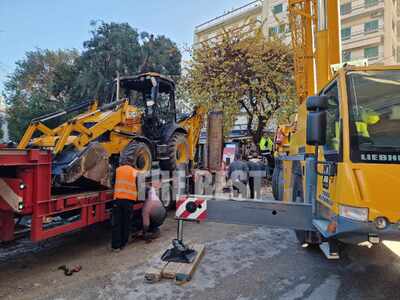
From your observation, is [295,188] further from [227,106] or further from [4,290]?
[227,106]

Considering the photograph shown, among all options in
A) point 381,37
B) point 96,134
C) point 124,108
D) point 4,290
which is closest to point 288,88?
point 124,108

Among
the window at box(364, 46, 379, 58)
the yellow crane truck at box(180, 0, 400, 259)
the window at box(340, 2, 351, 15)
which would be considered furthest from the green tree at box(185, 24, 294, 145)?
the window at box(340, 2, 351, 15)

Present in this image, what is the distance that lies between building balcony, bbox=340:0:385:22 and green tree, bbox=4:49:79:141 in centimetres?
2524

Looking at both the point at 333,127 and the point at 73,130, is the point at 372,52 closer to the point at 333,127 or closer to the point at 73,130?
the point at 333,127

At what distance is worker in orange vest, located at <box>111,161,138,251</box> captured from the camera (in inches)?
194

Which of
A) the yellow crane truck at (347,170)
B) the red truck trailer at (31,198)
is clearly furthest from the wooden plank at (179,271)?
the red truck trailer at (31,198)

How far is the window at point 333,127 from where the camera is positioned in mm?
3164

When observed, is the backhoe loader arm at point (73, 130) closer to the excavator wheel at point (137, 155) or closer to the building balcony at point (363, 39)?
the excavator wheel at point (137, 155)

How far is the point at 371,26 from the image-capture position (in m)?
29.0

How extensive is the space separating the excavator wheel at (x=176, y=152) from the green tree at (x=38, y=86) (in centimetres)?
1449

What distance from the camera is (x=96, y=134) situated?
5.35m

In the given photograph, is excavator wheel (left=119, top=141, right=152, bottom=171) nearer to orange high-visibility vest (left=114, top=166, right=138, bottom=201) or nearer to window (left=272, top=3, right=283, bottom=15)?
orange high-visibility vest (left=114, top=166, right=138, bottom=201)

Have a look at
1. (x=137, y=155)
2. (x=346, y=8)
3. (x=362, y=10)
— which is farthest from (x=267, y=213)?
(x=346, y=8)

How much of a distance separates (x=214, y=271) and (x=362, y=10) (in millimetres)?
32637
